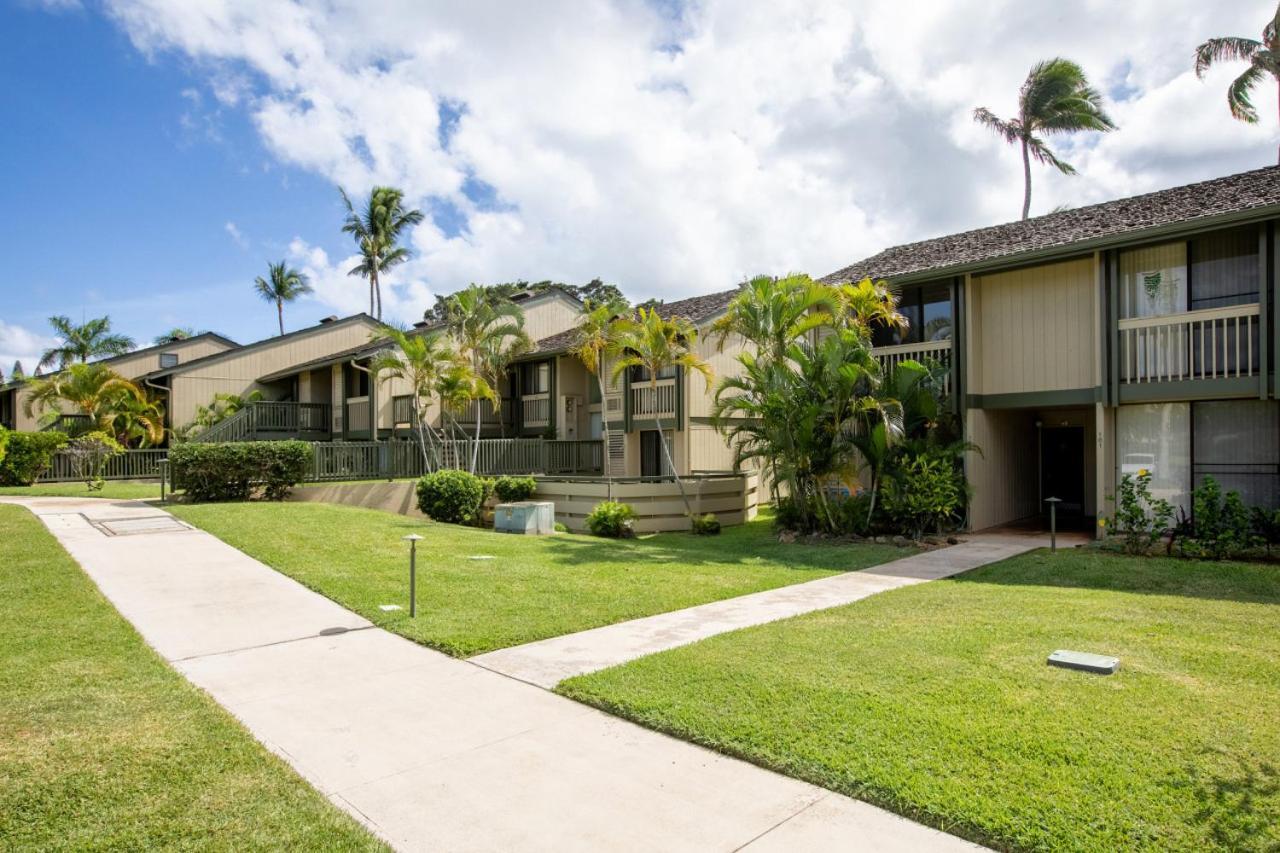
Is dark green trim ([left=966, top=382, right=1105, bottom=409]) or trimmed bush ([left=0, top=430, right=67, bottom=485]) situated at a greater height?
dark green trim ([left=966, top=382, right=1105, bottom=409])

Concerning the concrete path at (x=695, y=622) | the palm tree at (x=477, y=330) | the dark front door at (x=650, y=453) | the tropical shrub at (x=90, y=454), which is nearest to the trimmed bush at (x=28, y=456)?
the tropical shrub at (x=90, y=454)

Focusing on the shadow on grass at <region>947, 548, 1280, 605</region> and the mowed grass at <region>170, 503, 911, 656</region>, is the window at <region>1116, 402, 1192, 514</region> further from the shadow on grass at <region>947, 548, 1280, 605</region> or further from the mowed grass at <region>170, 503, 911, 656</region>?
the mowed grass at <region>170, 503, 911, 656</region>

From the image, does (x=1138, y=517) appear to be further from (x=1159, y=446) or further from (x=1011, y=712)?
(x=1011, y=712)

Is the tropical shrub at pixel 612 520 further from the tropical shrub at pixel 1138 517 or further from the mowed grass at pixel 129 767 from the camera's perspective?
the mowed grass at pixel 129 767

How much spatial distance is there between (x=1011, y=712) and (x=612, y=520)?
11.2 m

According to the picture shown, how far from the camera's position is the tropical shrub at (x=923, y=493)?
13.0 m

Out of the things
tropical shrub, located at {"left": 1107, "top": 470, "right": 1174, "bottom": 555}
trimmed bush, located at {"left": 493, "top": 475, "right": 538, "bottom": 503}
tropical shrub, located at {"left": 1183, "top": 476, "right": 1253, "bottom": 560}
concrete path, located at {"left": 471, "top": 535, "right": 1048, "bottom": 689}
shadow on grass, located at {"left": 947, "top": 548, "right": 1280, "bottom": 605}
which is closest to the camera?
A: concrete path, located at {"left": 471, "top": 535, "right": 1048, "bottom": 689}

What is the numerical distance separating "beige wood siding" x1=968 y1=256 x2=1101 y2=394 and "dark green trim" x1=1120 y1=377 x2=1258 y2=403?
0.82 m

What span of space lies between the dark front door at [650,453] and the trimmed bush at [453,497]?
5.76 m

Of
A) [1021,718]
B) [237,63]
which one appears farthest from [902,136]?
[1021,718]

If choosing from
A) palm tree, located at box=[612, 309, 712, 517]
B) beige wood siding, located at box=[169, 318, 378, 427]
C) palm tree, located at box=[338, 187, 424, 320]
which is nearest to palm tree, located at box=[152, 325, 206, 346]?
palm tree, located at box=[338, 187, 424, 320]

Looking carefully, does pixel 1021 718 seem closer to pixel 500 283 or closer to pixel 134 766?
pixel 134 766

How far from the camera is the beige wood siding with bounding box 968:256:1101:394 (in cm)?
1373

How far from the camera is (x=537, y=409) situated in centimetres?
2562
